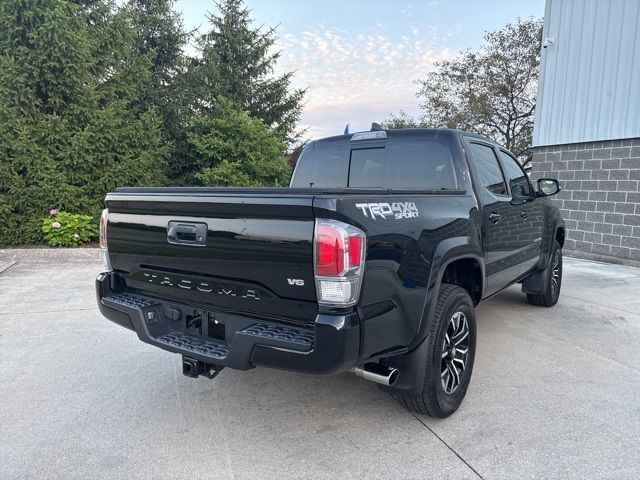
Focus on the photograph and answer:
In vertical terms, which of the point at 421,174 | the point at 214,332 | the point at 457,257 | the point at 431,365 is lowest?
the point at 431,365

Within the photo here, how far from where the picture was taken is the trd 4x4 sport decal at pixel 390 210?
2.25m

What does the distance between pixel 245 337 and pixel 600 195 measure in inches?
384

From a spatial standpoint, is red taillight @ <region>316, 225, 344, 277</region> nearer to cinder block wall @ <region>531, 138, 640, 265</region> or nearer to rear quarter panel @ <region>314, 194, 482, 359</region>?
rear quarter panel @ <region>314, 194, 482, 359</region>

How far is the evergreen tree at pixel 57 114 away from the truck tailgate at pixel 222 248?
25.8 feet

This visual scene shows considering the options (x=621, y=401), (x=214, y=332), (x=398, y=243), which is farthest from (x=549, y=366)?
(x=214, y=332)

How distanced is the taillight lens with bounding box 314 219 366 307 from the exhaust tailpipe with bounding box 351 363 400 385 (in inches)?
20.8

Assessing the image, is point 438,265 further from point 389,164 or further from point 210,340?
point 210,340

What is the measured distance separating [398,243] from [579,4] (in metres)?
10.2

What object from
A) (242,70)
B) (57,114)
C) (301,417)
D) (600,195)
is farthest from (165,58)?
(301,417)

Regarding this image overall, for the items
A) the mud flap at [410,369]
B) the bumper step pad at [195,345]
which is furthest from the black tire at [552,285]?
the bumper step pad at [195,345]

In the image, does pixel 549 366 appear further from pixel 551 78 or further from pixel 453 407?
pixel 551 78

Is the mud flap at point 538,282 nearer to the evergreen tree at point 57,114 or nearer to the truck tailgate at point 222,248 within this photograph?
the truck tailgate at point 222,248

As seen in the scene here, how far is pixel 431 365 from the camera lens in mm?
2680

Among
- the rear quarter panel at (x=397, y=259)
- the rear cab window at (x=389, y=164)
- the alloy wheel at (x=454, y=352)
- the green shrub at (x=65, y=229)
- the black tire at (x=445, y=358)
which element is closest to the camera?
the rear quarter panel at (x=397, y=259)
